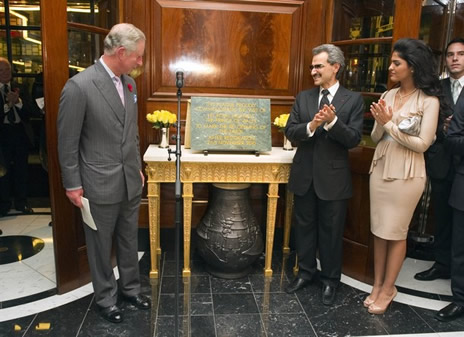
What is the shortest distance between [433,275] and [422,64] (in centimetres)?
177

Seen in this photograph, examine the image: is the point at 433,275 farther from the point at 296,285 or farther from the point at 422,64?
the point at 422,64

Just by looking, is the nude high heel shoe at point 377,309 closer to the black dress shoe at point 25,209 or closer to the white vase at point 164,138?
the white vase at point 164,138

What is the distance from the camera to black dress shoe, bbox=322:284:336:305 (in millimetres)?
2908

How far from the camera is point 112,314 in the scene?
8.50 ft

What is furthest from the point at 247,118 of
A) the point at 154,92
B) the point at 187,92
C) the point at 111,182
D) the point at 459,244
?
the point at 459,244

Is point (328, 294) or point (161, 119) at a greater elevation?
point (161, 119)

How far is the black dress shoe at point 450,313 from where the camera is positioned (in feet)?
8.91

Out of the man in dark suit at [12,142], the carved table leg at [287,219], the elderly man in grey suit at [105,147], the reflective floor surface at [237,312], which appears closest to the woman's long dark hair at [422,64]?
the carved table leg at [287,219]

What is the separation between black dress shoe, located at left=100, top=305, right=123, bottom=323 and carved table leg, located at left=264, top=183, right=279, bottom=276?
1.23 meters

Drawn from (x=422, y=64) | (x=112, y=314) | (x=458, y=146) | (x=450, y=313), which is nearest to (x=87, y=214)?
(x=112, y=314)

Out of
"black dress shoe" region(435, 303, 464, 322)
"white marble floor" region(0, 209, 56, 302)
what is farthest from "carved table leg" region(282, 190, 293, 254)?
"white marble floor" region(0, 209, 56, 302)

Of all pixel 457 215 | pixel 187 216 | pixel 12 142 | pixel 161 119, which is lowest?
pixel 187 216

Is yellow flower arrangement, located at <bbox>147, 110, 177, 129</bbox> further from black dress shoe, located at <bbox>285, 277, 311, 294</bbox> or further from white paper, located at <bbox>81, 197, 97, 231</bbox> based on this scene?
black dress shoe, located at <bbox>285, 277, 311, 294</bbox>

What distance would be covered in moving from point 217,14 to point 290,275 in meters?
2.24
